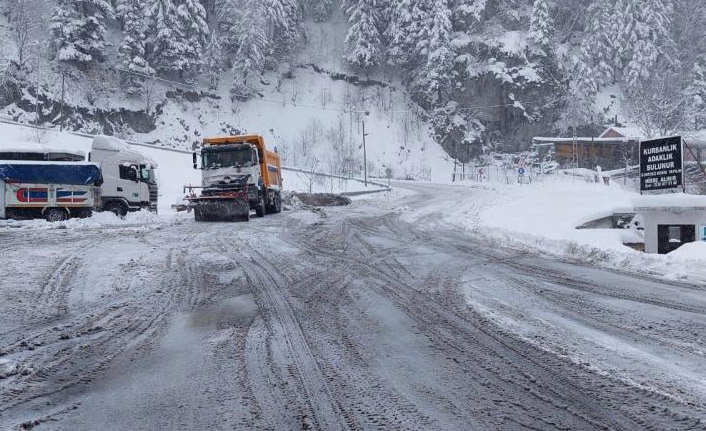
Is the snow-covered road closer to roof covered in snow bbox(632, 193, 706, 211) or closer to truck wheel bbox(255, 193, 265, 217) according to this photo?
roof covered in snow bbox(632, 193, 706, 211)

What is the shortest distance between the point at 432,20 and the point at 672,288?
60.9 m

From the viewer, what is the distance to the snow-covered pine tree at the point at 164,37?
53.8m

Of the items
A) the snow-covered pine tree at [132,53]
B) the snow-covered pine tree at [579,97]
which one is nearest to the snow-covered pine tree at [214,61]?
the snow-covered pine tree at [132,53]

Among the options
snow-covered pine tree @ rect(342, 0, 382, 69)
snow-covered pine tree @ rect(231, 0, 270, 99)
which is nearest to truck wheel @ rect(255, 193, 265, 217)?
snow-covered pine tree @ rect(231, 0, 270, 99)

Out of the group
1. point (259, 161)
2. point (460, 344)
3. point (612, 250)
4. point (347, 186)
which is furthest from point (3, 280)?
point (347, 186)

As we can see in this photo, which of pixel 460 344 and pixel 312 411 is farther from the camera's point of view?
pixel 460 344

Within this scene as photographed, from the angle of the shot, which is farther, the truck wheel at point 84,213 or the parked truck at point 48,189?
the truck wheel at point 84,213

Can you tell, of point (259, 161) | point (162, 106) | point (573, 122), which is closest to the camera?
point (259, 161)

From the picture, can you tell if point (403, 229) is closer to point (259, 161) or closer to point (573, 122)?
point (259, 161)

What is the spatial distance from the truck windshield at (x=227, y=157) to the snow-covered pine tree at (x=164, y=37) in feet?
131

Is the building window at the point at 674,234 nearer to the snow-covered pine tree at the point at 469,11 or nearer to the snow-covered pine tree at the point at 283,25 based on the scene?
the snow-covered pine tree at the point at 469,11

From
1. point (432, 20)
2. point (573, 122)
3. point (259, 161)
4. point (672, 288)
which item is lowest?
point (672, 288)

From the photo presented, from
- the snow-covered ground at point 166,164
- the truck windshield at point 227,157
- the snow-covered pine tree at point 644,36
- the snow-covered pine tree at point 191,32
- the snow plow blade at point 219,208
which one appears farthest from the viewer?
the snow-covered pine tree at point 644,36

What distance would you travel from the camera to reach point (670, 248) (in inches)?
417
